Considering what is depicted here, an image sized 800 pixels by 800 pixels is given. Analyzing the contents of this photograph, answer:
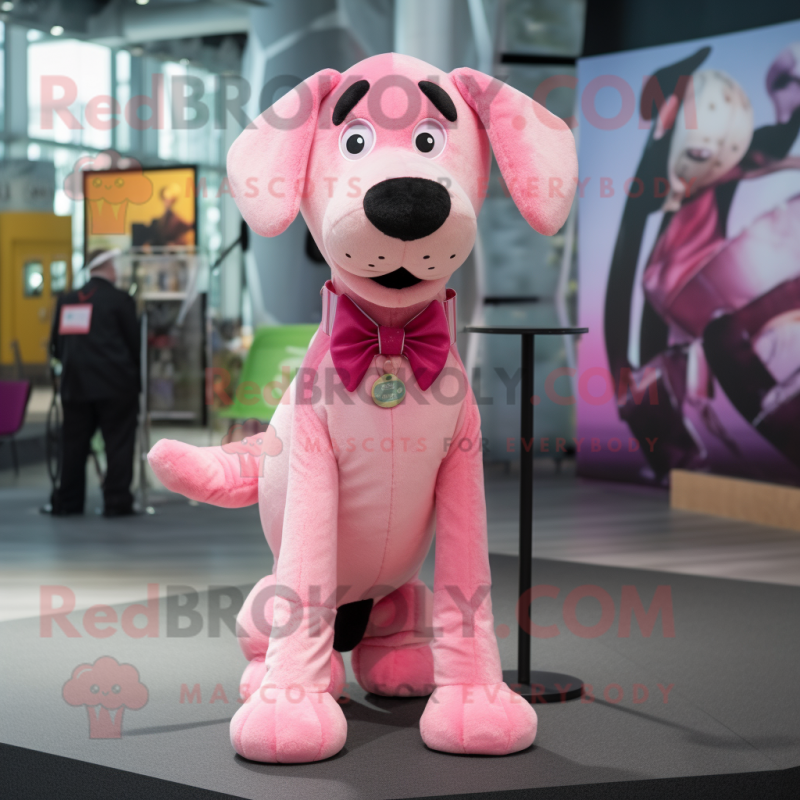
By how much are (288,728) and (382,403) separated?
60 cm

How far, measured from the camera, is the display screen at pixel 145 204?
23.2 feet

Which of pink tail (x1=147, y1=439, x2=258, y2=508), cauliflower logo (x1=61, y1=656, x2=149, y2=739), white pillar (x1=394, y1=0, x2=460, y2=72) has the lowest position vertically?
cauliflower logo (x1=61, y1=656, x2=149, y2=739)

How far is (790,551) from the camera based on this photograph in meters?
4.77

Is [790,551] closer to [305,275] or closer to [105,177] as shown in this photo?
[305,275]

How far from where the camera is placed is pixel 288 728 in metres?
1.92

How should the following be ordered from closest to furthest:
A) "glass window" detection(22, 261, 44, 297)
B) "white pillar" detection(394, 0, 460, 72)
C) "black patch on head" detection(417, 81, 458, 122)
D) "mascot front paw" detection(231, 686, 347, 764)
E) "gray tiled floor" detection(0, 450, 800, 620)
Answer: "mascot front paw" detection(231, 686, 347, 764)
"black patch on head" detection(417, 81, 458, 122)
"gray tiled floor" detection(0, 450, 800, 620)
"white pillar" detection(394, 0, 460, 72)
"glass window" detection(22, 261, 44, 297)

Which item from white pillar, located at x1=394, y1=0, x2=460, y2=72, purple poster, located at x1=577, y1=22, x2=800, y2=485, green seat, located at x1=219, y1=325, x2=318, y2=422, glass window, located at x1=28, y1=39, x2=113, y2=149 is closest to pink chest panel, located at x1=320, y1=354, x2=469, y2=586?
green seat, located at x1=219, y1=325, x2=318, y2=422

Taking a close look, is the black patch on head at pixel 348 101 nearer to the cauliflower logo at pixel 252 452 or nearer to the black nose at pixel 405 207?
the black nose at pixel 405 207

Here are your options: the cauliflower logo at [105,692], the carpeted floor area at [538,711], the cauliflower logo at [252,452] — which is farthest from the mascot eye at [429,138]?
the cauliflower logo at [105,692]

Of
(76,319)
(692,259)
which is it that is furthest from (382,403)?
(692,259)

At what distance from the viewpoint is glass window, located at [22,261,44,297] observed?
10.1 meters

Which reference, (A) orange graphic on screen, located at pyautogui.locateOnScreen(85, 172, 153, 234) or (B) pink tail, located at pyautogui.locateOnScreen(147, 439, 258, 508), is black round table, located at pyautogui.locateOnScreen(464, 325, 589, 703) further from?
(A) orange graphic on screen, located at pyautogui.locateOnScreen(85, 172, 153, 234)

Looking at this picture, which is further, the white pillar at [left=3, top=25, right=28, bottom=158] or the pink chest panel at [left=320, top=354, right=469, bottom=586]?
the white pillar at [left=3, top=25, right=28, bottom=158]

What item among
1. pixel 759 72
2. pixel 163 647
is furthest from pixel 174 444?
pixel 759 72
